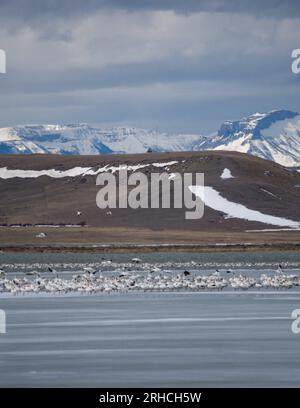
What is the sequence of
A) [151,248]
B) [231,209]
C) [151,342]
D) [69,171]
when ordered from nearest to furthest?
[151,342], [151,248], [231,209], [69,171]

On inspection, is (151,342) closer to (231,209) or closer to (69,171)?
(231,209)

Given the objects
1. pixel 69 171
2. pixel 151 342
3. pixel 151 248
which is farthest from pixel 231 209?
pixel 151 342

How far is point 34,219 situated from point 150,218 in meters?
17.1

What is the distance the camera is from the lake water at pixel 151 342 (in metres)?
23.8

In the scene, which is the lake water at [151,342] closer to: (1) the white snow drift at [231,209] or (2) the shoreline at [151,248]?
(2) the shoreline at [151,248]

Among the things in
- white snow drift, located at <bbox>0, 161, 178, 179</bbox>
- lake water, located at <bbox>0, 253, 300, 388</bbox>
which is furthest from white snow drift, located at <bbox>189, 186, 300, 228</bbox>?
lake water, located at <bbox>0, 253, 300, 388</bbox>

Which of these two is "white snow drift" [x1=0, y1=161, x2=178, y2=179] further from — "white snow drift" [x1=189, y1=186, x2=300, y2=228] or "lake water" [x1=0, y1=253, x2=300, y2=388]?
"lake water" [x1=0, y1=253, x2=300, y2=388]

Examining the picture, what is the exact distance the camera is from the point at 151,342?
95.1 feet

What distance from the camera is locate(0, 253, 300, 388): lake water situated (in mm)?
23797

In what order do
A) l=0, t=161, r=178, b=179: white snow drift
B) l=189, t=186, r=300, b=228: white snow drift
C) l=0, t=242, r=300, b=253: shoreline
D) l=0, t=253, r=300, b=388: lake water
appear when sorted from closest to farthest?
l=0, t=253, r=300, b=388: lake water, l=0, t=242, r=300, b=253: shoreline, l=189, t=186, r=300, b=228: white snow drift, l=0, t=161, r=178, b=179: white snow drift

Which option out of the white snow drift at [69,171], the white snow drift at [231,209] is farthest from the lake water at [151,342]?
the white snow drift at [69,171]

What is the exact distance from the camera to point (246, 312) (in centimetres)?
3625

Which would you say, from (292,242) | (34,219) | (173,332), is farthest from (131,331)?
(34,219)

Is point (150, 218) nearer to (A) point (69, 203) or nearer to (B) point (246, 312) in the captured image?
(A) point (69, 203)
